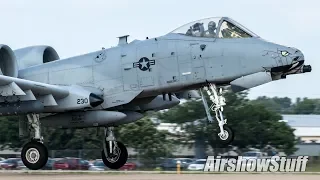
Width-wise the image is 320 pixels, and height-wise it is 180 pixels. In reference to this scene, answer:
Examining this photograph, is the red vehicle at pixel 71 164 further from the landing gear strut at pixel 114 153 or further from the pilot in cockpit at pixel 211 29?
the pilot in cockpit at pixel 211 29

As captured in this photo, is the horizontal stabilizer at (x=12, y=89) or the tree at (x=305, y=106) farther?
the tree at (x=305, y=106)

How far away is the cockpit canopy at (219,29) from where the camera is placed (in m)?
24.0

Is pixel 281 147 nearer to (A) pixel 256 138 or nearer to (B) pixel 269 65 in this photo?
(A) pixel 256 138

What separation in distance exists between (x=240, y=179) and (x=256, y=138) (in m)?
31.1

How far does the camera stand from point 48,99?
2509 cm

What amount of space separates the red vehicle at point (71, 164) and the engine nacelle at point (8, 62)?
11115 mm

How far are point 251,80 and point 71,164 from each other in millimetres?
16095

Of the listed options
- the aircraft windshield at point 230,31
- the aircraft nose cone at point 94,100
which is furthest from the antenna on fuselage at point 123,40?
the aircraft windshield at point 230,31

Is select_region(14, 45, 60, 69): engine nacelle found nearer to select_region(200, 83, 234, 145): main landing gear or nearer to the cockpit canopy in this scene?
the cockpit canopy

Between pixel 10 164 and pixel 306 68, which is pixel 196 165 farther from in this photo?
pixel 306 68

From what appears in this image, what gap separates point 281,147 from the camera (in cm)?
5156

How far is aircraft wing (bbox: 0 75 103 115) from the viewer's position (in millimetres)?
24719

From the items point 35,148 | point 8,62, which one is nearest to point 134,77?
point 35,148

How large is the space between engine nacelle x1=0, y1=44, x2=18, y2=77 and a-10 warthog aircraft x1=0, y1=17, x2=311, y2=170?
0.03 metres
